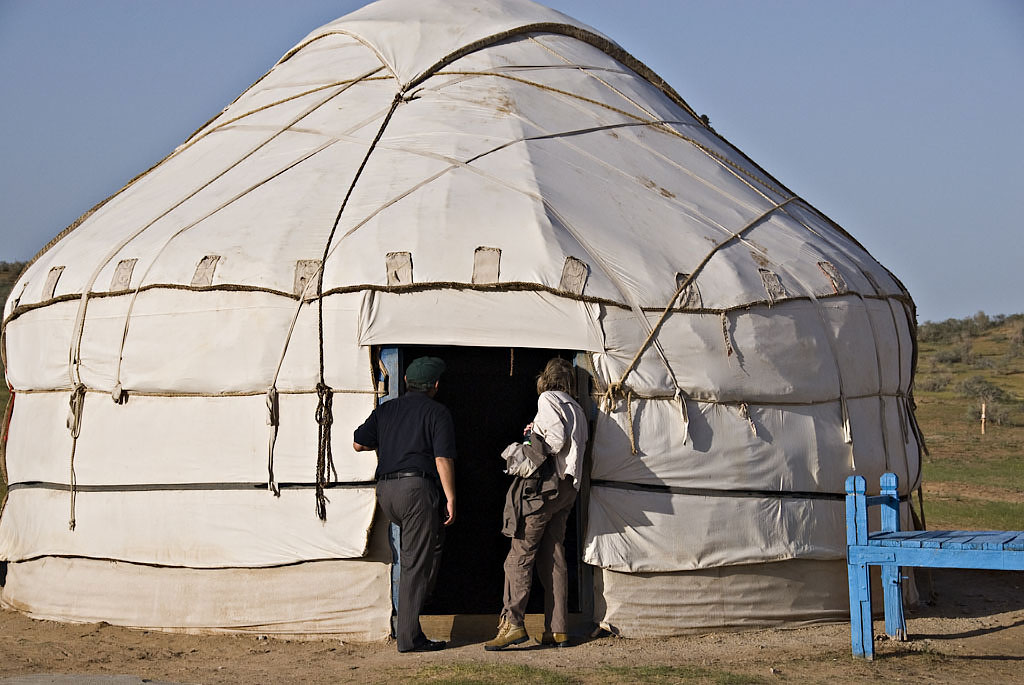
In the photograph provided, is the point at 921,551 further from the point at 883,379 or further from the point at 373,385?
the point at 373,385

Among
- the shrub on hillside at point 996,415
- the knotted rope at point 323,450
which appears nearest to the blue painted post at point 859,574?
the knotted rope at point 323,450

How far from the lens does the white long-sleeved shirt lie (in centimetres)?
541

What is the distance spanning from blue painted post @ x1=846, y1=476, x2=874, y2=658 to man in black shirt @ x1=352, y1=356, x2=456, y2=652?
1828 millimetres

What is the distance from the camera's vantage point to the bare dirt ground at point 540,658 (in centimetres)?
500

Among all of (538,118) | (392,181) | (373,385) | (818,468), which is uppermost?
(538,118)

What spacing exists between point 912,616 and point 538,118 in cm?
362

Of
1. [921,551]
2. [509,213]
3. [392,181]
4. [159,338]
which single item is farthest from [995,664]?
[159,338]

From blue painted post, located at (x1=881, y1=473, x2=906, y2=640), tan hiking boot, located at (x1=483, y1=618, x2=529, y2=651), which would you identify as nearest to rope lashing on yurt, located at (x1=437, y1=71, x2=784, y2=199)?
blue painted post, located at (x1=881, y1=473, x2=906, y2=640)

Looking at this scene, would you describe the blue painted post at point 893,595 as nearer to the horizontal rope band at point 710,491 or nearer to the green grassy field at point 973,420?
the horizontal rope band at point 710,491

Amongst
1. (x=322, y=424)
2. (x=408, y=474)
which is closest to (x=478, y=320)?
(x=408, y=474)

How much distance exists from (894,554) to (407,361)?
2559mm

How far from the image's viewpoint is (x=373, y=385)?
18.8 feet

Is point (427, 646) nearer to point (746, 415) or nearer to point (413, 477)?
point (413, 477)

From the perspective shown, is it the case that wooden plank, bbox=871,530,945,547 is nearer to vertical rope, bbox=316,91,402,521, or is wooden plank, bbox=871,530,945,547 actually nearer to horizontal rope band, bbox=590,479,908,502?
horizontal rope band, bbox=590,479,908,502
